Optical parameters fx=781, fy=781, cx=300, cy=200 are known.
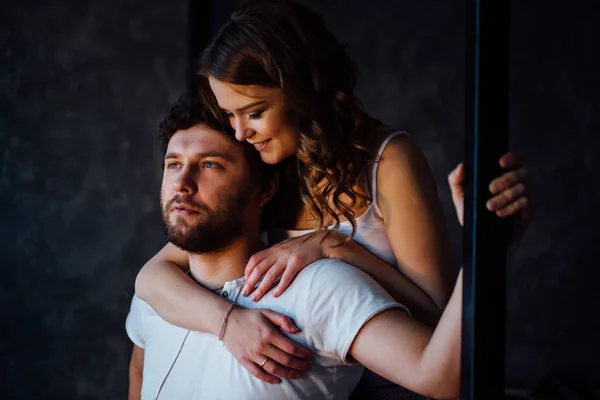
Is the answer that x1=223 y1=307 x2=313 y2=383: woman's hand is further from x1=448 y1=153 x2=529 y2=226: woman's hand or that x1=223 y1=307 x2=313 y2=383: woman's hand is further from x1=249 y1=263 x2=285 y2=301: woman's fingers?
x1=448 y1=153 x2=529 y2=226: woman's hand

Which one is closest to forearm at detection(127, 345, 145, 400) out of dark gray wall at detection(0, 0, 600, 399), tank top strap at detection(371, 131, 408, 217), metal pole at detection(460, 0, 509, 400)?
tank top strap at detection(371, 131, 408, 217)

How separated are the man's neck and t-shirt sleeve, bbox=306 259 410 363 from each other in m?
0.36

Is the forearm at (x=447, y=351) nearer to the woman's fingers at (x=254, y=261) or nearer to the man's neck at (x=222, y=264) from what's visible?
the woman's fingers at (x=254, y=261)

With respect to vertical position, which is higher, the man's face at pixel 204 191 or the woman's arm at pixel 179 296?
the man's face at pixel 204 191

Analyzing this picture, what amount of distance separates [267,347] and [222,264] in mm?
417

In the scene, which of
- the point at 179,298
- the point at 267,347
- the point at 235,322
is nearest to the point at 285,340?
the point at 267,347

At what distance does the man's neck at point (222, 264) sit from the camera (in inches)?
87.6

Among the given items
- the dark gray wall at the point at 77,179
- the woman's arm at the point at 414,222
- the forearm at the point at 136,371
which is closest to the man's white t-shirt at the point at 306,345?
the woman's arm at the point at 414,222

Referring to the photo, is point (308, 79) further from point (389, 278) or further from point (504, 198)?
point (504, 198)

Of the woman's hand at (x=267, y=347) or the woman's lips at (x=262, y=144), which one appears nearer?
the woman's hand at (x=267, y=347)

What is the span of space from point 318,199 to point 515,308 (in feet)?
8.84

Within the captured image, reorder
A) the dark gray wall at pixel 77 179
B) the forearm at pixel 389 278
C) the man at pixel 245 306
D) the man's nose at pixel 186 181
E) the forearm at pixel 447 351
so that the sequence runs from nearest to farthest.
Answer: the forearm at pixel 447 351, the man at pixel 245 306, the forearm at pixel 389 278, the man's nose at pixel 186 181, the dark gray wall at pixel 77 179

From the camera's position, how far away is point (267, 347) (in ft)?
6.15

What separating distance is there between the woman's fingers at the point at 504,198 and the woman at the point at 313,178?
761 mm
